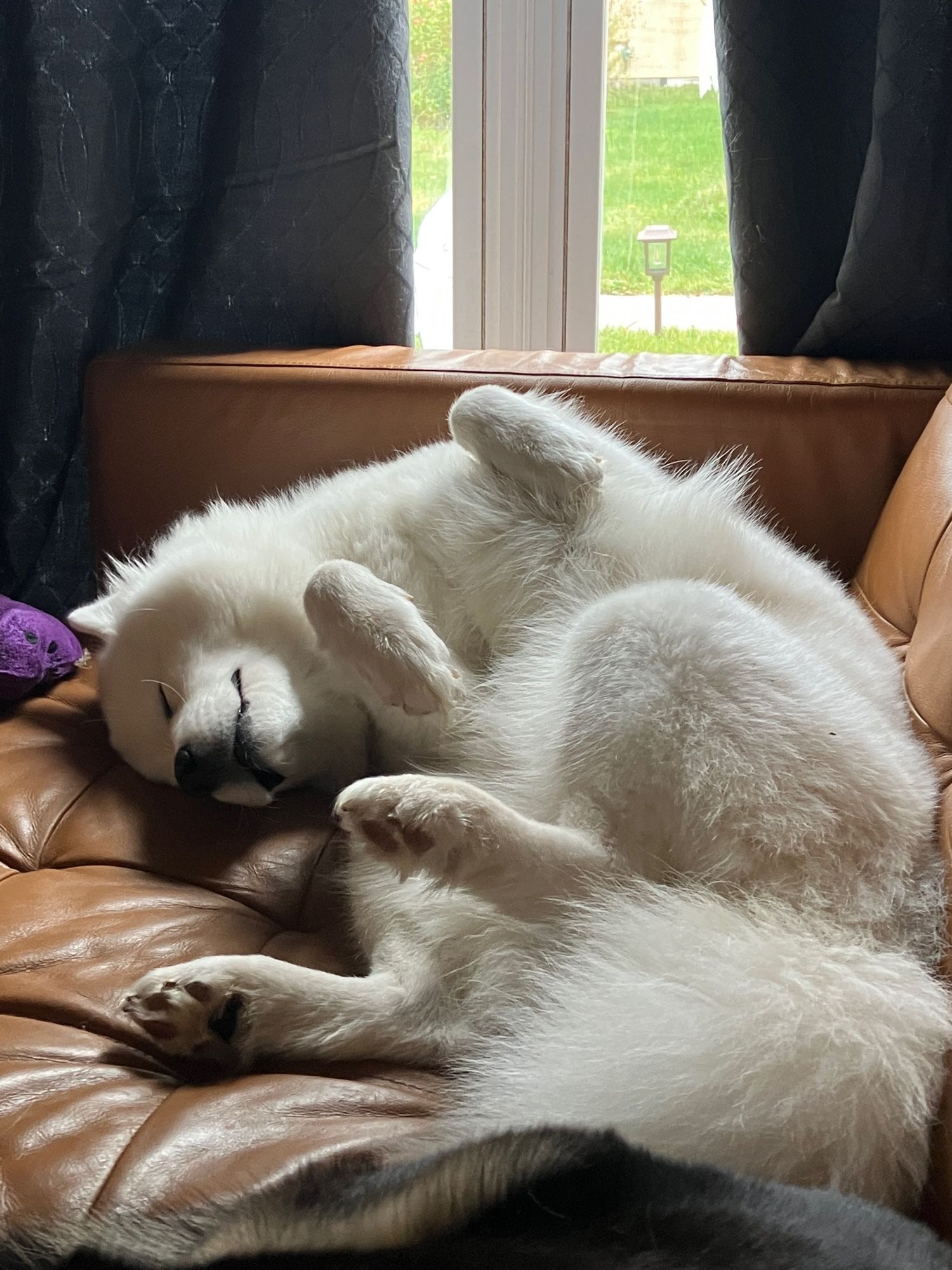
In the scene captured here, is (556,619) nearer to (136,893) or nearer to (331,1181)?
(136,893)

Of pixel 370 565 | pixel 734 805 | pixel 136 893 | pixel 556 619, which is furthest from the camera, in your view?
pixel 370 565

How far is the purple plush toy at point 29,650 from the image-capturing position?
6.83ft

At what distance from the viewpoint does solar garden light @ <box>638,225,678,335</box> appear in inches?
116

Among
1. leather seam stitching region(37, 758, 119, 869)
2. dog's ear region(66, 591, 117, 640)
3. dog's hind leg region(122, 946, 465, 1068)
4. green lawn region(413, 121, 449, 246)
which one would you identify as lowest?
dog's hind leg region(122, 946, 465, 1068)

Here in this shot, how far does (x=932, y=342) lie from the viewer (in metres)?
2.21

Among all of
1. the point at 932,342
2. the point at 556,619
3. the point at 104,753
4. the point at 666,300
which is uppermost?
the point at 666,300

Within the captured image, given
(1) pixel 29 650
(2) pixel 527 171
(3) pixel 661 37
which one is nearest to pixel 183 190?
(2) pixel 527 171

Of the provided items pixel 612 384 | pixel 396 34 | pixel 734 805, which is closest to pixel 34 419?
pixel 396 34

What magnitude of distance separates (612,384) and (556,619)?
2.10 ft

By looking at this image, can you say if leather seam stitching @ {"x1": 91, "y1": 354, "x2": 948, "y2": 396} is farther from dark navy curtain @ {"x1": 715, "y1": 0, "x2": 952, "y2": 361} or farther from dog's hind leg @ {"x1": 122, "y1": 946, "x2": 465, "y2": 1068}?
dog's hind leg @ {"x1": 122, "y1": 946, "x2": 465, "y2": 1068}

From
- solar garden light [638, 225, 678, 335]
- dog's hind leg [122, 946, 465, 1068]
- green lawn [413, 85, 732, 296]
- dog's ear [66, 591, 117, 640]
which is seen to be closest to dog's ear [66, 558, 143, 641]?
dog's ear [66, 591, 117, 640]

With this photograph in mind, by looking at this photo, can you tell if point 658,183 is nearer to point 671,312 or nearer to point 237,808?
point 671,312

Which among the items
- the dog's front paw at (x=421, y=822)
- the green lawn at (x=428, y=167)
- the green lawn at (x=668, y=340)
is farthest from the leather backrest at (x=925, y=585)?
the green lawn at (x=428, y=167)

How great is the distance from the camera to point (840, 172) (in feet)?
7.55
